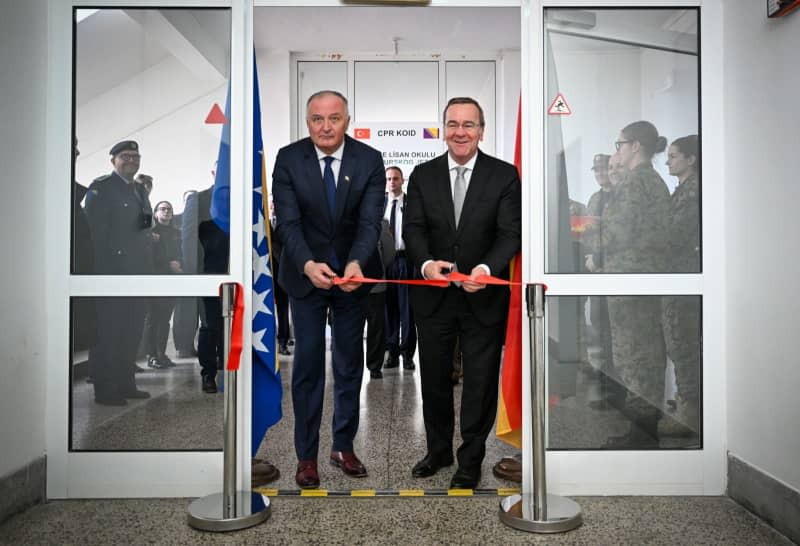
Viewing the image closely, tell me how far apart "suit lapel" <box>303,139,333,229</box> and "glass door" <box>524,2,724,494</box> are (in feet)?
3.20

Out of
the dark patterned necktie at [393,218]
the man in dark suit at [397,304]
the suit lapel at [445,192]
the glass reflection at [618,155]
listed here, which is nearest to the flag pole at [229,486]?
the suit lapel at [445,192]

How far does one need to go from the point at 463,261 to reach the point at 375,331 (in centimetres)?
317

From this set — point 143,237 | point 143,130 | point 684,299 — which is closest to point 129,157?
point 143,130

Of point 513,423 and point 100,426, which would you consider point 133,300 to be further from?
point 513,423

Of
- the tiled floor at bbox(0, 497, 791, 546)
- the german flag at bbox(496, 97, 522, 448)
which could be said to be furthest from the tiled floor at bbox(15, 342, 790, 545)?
the german flag at bbox(496, 97, 522, 448)

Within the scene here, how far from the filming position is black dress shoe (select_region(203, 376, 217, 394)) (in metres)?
3.31

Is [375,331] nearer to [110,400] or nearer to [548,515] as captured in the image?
[110,400]

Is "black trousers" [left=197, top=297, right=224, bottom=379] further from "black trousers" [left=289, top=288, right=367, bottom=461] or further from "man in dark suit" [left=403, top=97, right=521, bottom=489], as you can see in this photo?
"man in dark suit" [left=403, top=97, right=521, bottom=489]

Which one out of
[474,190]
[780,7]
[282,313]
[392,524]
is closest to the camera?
[780,7]

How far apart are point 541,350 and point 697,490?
1.04 meters

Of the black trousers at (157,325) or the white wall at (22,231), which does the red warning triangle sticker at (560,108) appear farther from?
the white wall at (22,231)

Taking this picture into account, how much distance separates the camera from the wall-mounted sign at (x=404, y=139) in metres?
9.87

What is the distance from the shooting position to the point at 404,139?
9906 millimetres

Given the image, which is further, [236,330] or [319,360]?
[319,360]
